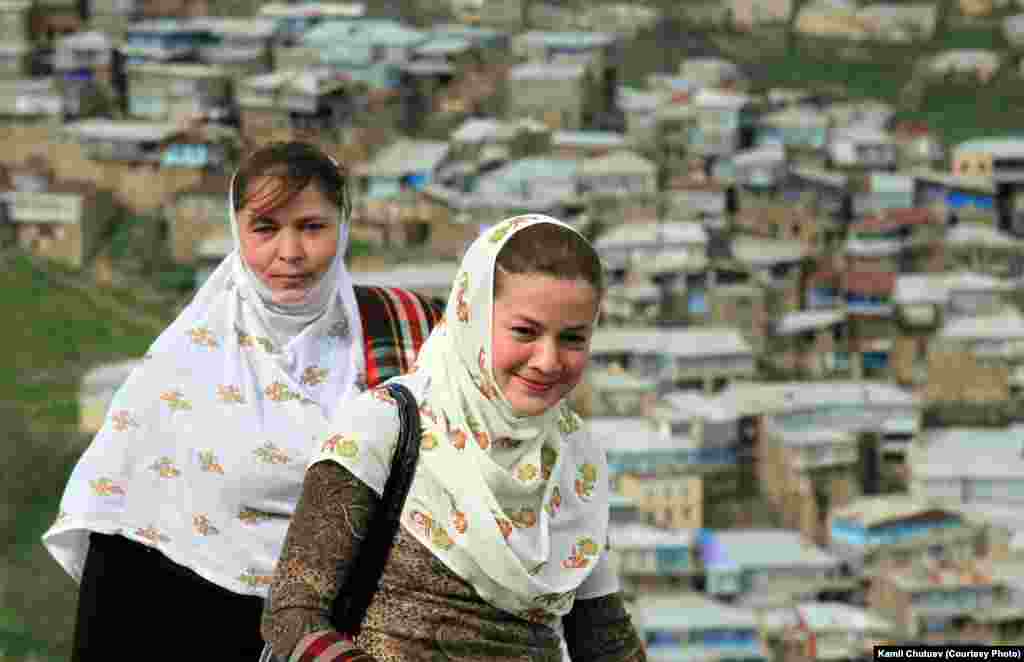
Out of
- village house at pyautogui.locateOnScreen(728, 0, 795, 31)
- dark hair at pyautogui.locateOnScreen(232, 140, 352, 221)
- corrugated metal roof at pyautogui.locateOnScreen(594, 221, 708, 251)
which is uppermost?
dark hair at pyautogui.locateOnScreen(232, 140, 352, 221)

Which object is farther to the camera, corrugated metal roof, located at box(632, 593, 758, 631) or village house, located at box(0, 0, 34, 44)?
village house, located at box(0, 0, 34, 44)

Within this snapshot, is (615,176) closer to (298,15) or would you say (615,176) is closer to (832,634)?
(298,15)

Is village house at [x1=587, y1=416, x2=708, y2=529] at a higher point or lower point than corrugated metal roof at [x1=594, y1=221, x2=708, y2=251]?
lower

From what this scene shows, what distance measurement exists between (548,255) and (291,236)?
47 centimetres

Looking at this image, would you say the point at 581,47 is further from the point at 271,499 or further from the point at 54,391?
the point at 271,499

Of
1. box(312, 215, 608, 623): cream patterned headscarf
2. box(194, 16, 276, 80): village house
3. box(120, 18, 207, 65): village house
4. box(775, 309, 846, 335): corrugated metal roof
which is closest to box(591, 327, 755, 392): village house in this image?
box(775, 309, 846, 335): corrugated metal roof

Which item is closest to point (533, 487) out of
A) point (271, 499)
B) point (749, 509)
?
point (271, 499)

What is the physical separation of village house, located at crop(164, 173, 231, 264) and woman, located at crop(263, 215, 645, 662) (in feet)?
54.6

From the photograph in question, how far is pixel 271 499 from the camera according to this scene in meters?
2.17

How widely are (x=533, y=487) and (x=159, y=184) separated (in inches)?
708

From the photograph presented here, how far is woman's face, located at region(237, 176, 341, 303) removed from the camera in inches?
84.7

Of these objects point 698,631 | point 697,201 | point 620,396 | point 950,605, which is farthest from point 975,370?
point 698,631

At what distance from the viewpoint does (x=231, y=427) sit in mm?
2170

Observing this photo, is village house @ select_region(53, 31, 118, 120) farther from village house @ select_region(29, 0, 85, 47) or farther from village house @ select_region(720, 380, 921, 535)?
village house @ select_region(720, 380, 921, 535)
